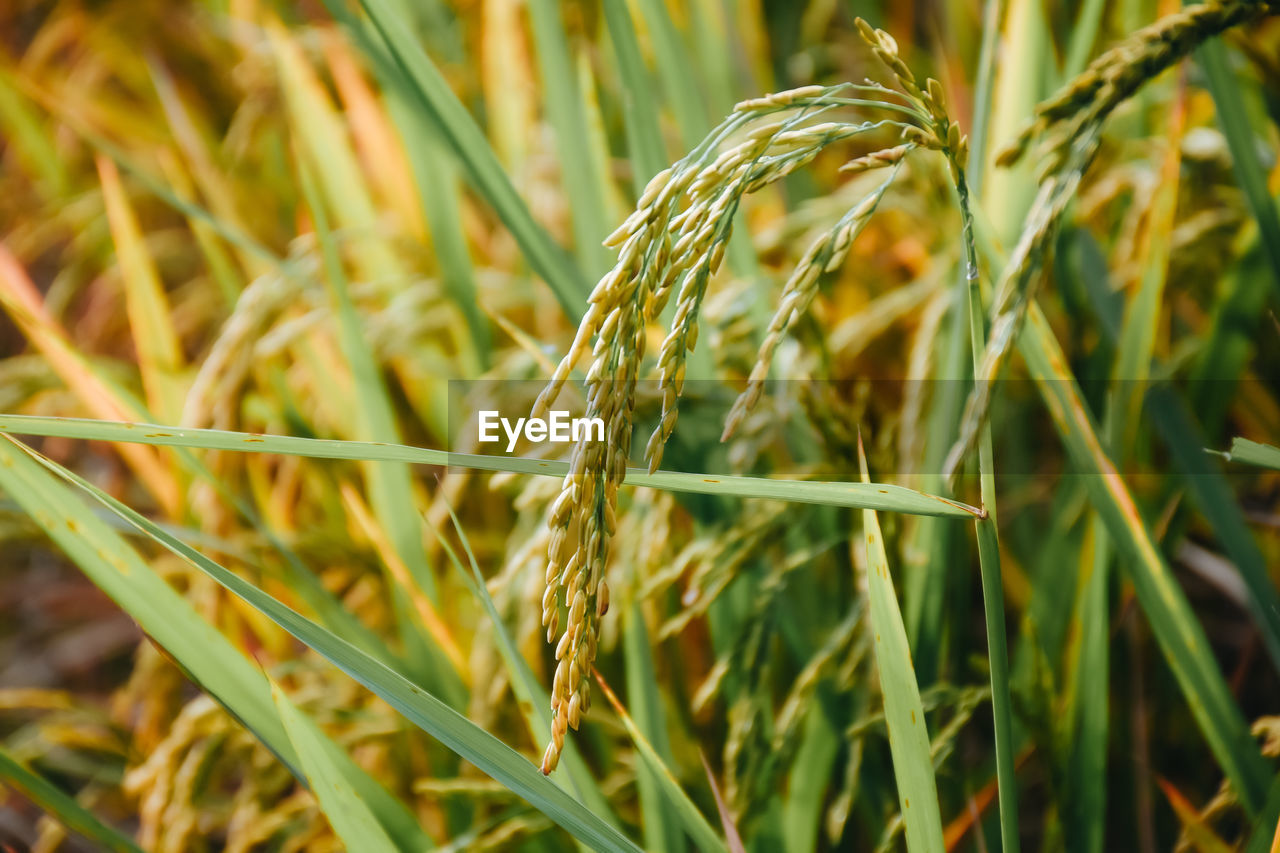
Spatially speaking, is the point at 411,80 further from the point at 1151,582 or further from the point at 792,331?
the point at 1151,582

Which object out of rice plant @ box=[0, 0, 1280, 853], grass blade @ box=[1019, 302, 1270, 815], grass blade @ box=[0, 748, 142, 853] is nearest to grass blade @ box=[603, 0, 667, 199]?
rice plant @ box=[0, 0, 1280, 853]

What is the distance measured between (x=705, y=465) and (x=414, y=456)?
31 cm

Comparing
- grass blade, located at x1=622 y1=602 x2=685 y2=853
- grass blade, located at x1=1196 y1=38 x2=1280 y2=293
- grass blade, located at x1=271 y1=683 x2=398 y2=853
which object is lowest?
grass blade, located at x1=622 y1=602 x2=685 y2=853

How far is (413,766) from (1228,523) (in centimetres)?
72

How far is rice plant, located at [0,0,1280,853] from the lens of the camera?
0.35 metres

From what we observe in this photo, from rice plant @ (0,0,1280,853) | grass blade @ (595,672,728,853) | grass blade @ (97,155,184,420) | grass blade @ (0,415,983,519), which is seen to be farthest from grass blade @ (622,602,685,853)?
grass blade @ (97,155,184,420)

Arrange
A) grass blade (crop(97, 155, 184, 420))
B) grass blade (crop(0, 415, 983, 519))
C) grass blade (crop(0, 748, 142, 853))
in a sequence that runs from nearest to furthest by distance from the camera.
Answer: grass blade (crop(0, 415, 983, 519)) < grass blade (crop(0, 748, 142, 853)) < grass blade (crop(97, 155, 184, 420))

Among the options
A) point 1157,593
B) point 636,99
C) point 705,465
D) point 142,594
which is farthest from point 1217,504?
point 142,594

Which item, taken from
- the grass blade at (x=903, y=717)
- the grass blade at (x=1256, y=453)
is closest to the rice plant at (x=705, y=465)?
the grass blade at (x=903, y=717)

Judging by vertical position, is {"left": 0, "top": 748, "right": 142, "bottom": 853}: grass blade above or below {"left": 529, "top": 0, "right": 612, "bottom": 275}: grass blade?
below

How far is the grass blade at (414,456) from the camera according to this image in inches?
13.1

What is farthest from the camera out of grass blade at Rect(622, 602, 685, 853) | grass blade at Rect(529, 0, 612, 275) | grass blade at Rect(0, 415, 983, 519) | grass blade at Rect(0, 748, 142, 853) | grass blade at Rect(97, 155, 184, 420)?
grass blade at Rect(97, 155, 184, 420)

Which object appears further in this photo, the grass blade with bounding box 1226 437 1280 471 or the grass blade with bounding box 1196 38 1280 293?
the grass blade with bounding box 1196 38 1280 293

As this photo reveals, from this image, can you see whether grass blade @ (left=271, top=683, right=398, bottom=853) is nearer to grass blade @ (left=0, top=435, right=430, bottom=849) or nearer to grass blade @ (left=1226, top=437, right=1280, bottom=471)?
grass blade @ (left=0, top=435, right=430, bottom=849)
